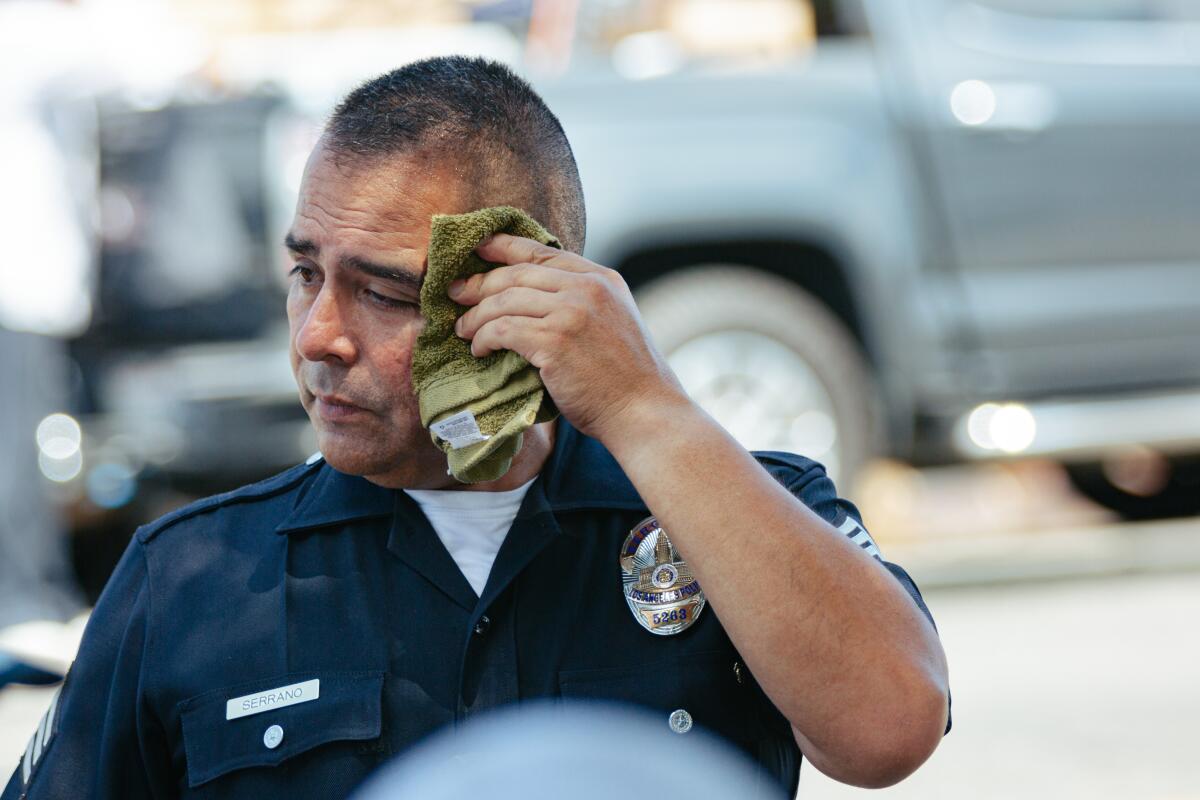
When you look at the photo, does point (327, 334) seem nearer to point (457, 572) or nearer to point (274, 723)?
point (457, 572)

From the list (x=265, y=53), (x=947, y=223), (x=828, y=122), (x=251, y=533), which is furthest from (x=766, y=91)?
(x=251, y=533)

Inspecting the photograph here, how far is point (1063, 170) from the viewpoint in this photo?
5598 millimetres

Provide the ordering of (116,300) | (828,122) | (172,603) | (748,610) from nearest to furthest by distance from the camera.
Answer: (748,610) → (172,603) → (116,300) → (828,122)

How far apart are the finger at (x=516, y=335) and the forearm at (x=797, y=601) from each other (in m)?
0.13

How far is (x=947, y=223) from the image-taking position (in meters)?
5.59

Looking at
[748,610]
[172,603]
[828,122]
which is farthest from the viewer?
[828,122]

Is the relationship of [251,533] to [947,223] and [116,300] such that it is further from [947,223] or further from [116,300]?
[947,223]

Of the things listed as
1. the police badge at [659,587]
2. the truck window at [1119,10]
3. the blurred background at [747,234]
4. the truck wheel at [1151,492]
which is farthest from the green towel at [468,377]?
the truck wheel at [1151,492]

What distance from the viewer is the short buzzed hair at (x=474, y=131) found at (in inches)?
73.7

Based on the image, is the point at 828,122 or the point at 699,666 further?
the point at 828,122

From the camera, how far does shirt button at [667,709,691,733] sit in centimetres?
180

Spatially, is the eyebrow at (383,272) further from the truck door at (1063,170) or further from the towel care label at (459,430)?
the truck door at (1063,170)

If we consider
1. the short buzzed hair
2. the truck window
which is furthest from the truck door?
the short buzzed hair

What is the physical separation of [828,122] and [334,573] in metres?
3.98
